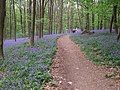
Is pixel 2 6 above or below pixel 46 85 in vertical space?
above

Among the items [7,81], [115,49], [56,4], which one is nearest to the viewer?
[7,81]

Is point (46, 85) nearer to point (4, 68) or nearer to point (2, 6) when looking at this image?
point (4, 68)

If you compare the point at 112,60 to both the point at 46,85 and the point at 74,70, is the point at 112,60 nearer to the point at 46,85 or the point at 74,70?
the point at 74,70

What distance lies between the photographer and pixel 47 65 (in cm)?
1423

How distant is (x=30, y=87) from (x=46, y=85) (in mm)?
784

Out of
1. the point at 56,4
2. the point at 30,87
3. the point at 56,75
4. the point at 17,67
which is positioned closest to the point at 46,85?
the point at 30,87

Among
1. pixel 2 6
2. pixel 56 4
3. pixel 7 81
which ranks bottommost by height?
pixel 7 81

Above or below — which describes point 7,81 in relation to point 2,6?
below

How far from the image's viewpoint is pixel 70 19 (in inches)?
3223

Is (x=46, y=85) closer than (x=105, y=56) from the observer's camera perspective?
Yes

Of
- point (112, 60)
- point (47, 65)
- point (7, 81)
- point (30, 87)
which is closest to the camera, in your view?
point (30, 87)

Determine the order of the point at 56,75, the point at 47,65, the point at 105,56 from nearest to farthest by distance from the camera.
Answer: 1. the point at 56,75
2. the point at 47,65
3. the point at 105,56

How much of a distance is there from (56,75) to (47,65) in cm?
160

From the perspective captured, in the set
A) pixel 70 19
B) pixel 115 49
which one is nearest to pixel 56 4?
pixel 70 19
